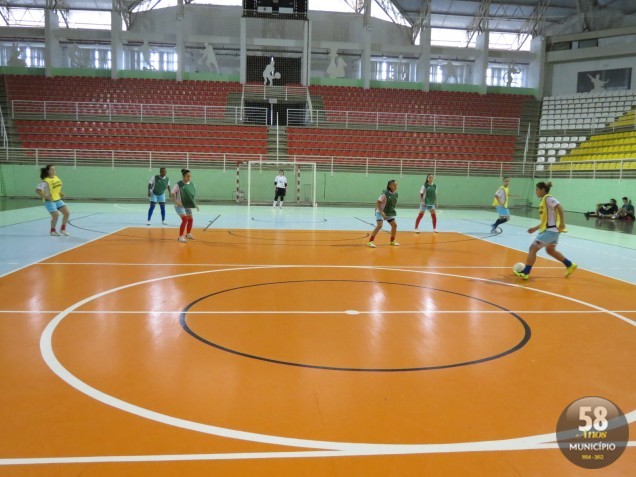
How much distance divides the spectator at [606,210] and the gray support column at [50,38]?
32873mm

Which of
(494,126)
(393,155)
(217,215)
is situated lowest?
(217,215)

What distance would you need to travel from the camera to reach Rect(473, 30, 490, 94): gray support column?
35750 millimetres

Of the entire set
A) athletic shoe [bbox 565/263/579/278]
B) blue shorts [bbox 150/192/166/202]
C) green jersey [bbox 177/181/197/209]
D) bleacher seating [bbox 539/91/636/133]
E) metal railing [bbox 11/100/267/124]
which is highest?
bleacher seating [bbox 539/91/636/133]

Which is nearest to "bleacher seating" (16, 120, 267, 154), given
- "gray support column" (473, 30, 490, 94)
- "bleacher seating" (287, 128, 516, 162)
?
"bleacher seating" (287, 128, 516, 162)

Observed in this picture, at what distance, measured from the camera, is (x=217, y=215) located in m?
19.6

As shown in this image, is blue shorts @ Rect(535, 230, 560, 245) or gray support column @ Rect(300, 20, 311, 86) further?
gray support column @ Rect(300, 20, 311, 86)

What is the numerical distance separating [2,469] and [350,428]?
206 centimetres

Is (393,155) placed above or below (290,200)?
above

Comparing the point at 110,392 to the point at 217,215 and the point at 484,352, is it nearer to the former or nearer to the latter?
the point at 484,352

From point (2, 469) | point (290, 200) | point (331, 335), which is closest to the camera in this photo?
point (2, 469)

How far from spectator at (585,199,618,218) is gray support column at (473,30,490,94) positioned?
16552 millimetres

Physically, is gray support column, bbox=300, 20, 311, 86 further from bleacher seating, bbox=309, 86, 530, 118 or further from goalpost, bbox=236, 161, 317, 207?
goalpost, bbox=236, 161, 317, 207

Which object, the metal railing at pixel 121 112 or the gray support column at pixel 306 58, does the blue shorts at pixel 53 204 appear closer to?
the metal railing at pixel 121 112

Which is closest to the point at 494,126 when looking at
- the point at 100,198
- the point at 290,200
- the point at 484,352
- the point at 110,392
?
the point at 290,200
